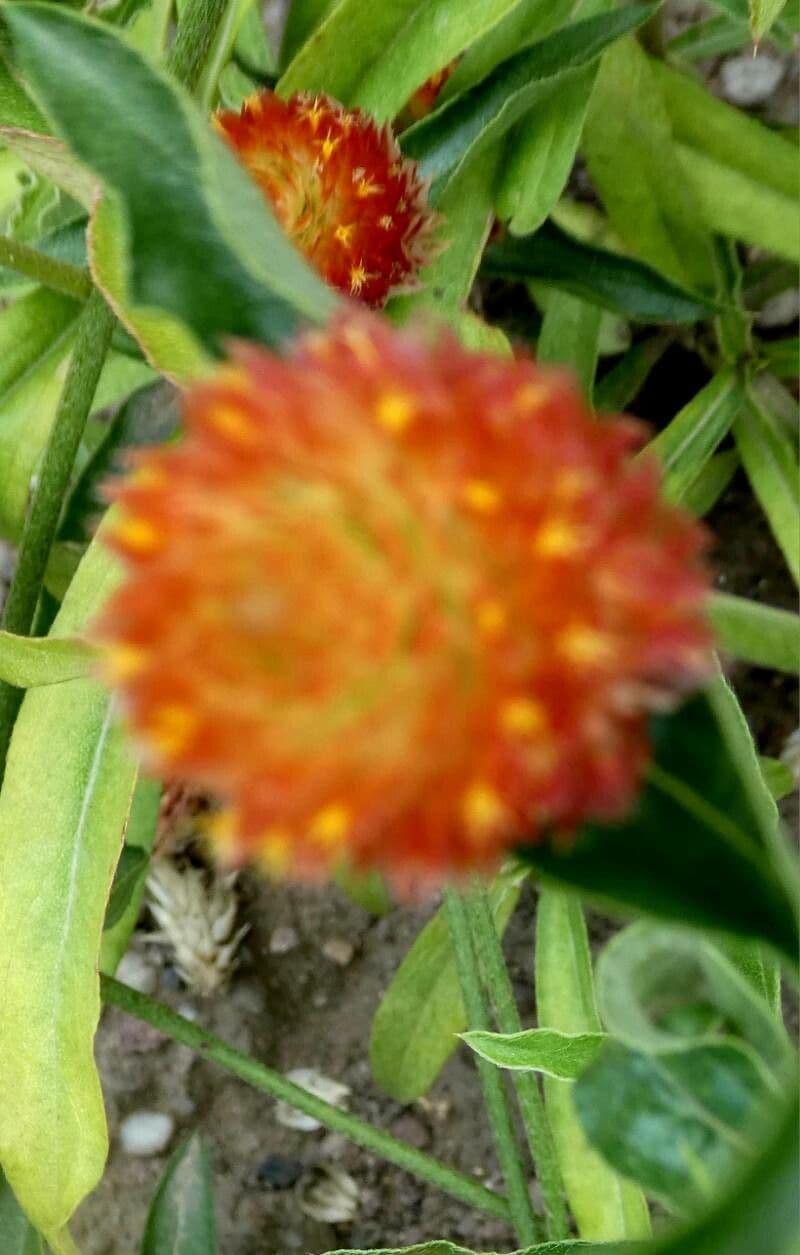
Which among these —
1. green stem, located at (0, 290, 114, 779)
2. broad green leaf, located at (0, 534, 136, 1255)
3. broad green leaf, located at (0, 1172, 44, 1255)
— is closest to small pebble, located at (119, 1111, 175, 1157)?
broad green leaf, located at (0, 1172, 44, 1255)

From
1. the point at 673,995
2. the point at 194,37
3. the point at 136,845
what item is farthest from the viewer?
the point at 136,845

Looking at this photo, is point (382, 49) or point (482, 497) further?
point (382, 49)

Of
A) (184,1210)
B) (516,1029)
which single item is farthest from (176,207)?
(184,1210)

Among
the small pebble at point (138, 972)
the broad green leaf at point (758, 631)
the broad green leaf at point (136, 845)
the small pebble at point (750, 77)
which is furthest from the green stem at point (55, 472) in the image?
the small pebble at point (750, 77)

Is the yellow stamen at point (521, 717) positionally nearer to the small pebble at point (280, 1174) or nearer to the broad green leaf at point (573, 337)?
the broad green leaf at point (573, 337)

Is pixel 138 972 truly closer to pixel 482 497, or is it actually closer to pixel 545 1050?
pixel 545 1050

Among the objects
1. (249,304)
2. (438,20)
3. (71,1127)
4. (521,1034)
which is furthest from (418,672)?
(438,20)

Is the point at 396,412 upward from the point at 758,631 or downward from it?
upward
